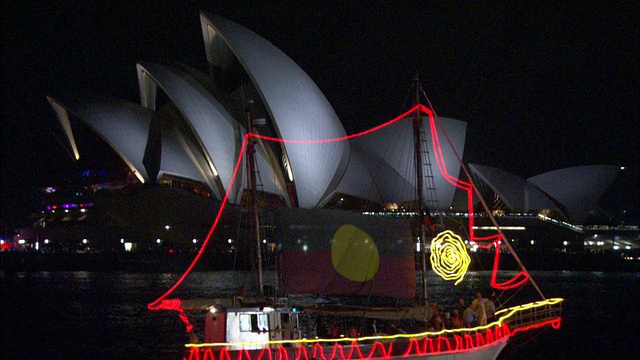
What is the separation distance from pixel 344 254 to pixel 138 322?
17.5 metres

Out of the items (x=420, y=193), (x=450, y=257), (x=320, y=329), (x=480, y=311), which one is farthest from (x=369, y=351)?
(x=420, y=193)

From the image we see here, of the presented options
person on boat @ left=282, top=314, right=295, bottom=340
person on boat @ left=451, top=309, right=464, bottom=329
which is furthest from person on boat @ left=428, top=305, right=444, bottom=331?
person on boat @ left=282, top=314, right=295, bottom=340

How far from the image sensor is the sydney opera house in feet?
195

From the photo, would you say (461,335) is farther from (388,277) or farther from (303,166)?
(303,166)

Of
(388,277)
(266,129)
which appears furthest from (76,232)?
(388,277)

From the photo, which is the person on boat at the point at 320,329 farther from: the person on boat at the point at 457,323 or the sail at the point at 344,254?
the person on boat at the point at 457,323

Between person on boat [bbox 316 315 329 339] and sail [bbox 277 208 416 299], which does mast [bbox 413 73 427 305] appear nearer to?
sail [bbox 277 208 416 299]

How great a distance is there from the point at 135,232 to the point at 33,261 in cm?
962

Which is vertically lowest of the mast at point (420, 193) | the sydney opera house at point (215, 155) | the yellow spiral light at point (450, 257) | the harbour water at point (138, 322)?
the harbour water at point (138, 322)

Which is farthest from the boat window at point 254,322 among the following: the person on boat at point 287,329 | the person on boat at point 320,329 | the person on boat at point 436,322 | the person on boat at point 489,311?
the person on boat at point 489,311

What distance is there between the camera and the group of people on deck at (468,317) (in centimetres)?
1784

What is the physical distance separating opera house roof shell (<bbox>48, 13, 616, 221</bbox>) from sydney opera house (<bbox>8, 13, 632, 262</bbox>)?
4.1 inches

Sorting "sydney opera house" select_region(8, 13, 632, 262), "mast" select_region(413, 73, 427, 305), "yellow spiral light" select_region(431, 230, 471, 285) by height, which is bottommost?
"yellow spiral light" select_region(431, 230, 471, 285)

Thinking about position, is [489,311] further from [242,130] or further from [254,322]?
[242,130]
